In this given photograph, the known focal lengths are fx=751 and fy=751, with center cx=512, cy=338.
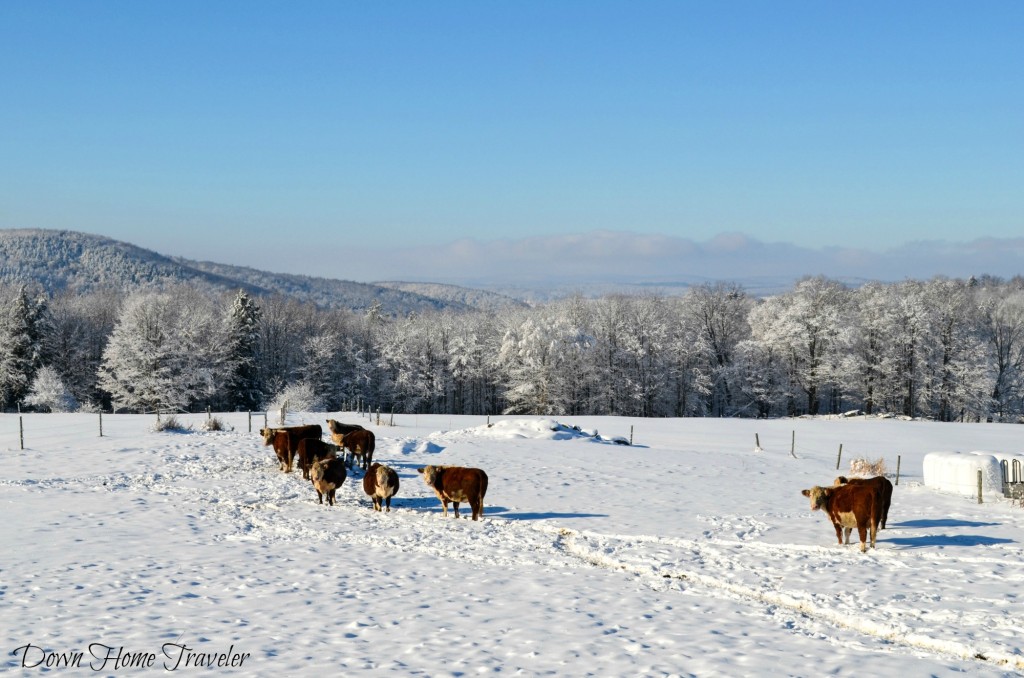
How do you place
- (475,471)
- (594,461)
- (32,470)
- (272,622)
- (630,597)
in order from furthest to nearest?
(594,461) < (32,470) < (475,471) < (630,597) < (272,622)

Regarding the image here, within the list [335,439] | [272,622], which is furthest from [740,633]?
[335,439]

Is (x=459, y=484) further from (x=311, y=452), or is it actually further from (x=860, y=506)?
(x=860, y=506)

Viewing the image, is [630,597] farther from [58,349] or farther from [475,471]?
[58,349]

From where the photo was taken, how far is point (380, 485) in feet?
63.9

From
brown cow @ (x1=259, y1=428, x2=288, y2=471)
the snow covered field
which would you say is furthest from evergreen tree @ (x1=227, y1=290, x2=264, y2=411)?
brown cow @ (x1=259, y1=428, x2=288, y2=471)

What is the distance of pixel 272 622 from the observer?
10977 millimetres

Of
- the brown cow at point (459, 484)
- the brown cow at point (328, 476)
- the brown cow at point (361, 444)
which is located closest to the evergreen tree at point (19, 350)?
the brown cow at point (361, 444)

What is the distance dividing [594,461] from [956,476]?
40.8 ft

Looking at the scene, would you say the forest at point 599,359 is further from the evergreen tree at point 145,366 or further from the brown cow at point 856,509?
the brown cow at point 856,509

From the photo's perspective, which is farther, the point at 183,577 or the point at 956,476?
the point at 956,476

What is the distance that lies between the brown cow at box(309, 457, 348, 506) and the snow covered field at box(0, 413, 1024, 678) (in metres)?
0.54

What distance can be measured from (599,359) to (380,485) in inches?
2384

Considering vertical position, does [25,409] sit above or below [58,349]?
below

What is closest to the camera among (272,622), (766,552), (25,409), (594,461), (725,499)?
(272,622)
